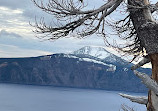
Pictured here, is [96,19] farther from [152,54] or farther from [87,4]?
[152,54]

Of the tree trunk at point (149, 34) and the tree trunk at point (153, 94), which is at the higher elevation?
the tree trunk at point (149, 34)

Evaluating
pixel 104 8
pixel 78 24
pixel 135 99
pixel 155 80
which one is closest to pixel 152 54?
pixel 155 80

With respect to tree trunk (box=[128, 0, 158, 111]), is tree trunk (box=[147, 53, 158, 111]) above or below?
below

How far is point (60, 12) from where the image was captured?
6.50m

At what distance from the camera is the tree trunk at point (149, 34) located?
18.0ft

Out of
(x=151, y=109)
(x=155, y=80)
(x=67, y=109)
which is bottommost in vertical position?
(x=67, y=109)

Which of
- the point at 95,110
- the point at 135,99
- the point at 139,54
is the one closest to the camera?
the point at 135,99

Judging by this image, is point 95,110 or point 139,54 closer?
point 139,54

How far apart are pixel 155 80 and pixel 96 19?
2.30 m

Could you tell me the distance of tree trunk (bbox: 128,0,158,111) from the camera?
18.0ft

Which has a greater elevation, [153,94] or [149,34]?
[149,34]

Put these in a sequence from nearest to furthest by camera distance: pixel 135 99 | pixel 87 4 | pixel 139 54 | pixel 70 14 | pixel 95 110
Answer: pixel 135 99
pixel 70 14
pixel 87 4
pixel 139 54
pixel 95 110

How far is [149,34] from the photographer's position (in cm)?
554

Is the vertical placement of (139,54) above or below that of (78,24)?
below
